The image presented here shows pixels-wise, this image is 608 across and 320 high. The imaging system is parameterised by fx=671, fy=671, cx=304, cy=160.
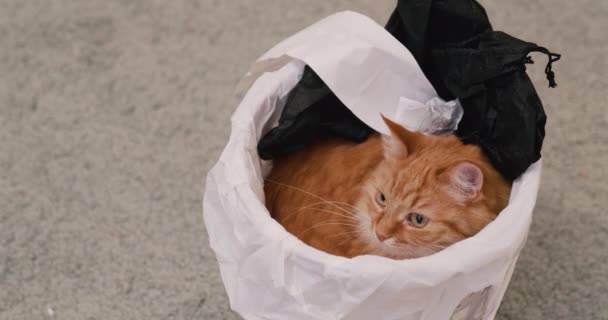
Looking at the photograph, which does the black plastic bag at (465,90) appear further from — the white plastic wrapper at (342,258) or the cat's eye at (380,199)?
the cat's eye at (380,199)

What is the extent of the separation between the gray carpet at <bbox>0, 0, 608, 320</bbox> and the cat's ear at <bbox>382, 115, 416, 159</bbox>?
427 mm

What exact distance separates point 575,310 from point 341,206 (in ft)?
1.63

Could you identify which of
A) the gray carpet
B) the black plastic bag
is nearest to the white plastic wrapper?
the black plastic bag

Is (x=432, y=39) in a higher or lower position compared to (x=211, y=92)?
higher

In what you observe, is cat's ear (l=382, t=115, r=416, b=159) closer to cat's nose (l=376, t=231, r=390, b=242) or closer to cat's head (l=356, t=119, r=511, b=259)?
cat's head (l=356, t=119, r=511, b=259)

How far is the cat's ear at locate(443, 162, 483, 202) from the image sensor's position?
2.61 feet

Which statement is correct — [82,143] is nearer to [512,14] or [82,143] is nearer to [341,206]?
[341,206]

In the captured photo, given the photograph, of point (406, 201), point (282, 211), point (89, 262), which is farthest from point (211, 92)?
point (406, 201)

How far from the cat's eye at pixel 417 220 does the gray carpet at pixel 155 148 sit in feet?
1.32

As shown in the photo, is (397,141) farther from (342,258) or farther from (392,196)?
(342,258)

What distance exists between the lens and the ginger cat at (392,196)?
2.78 ft

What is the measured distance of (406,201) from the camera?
863 mm

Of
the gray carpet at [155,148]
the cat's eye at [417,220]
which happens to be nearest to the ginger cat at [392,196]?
the cat's eye at [417,220]

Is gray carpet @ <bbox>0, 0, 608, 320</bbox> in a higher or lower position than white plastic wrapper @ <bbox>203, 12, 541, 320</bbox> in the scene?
lower
